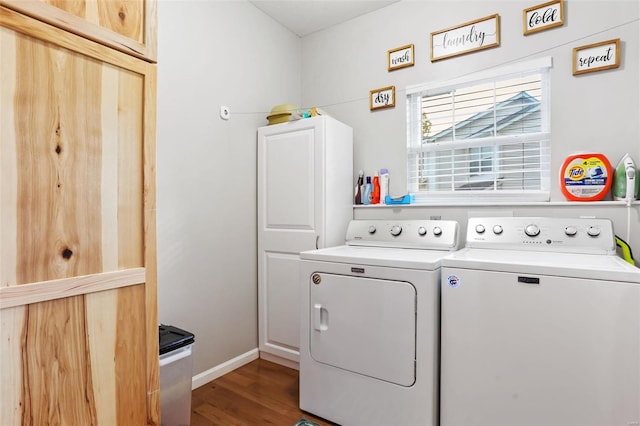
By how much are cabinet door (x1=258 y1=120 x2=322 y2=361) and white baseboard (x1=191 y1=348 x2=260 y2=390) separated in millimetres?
100

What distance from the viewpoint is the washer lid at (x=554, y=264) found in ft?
4.16

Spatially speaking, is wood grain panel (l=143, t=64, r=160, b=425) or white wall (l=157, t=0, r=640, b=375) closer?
wood grain panel (l=143, t=64, r=160, b=425)

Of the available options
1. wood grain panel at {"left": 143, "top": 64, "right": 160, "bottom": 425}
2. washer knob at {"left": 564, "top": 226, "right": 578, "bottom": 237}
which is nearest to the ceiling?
wood grain panel at {"left": 143, "top": 64, "right": 160, "bottom": 425}

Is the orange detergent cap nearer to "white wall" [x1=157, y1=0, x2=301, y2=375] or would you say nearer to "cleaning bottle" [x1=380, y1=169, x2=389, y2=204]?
"cleaning bottle" [x1=380, y1=169, x2=389, y2=204]

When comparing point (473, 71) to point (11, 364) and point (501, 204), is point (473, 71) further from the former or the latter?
point (11, 364)

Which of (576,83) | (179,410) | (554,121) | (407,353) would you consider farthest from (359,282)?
(576,83)

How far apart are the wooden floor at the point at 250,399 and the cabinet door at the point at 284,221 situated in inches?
7.5

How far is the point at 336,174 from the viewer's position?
2.46 m

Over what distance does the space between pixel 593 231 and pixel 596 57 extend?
3.16ft

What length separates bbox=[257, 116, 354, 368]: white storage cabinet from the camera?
92.9 inches

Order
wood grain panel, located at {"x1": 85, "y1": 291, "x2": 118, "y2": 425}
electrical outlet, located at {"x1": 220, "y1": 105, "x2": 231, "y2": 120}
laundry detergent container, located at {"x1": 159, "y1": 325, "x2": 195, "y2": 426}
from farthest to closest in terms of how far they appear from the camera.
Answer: electrical outlet, located at {"x1": 220, "y1": 105, "x2": 231, "y2": 120} → laundry detergent container, located at {"x1": 159, "y1": 325, "x2": 195, "y2": 426} → wood grain panel, located at {"x1": 85, "y1": 291, "x2": 118, "y2": 425}

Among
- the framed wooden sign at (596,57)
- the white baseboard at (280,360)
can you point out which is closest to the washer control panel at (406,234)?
the white baseboard at (280,360)

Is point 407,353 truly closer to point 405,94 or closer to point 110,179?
point 110,179

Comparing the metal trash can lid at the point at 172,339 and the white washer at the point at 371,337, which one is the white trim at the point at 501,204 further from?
the metal trash can lid at the point at 172,339
